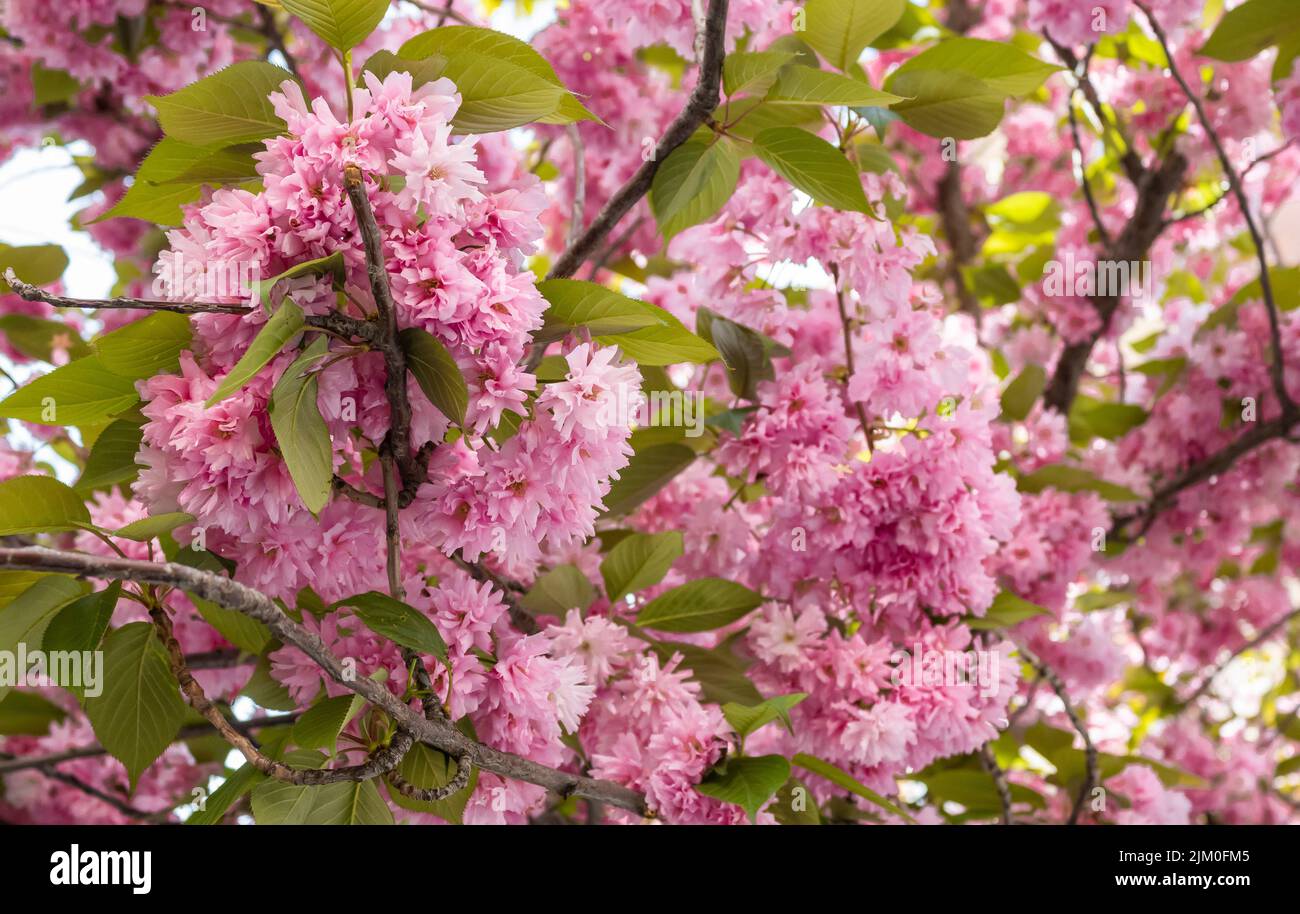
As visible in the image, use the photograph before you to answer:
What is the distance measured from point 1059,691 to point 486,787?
31.9 inches

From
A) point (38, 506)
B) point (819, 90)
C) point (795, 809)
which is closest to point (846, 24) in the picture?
point (819, 90)

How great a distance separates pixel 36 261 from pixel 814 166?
1.40 m

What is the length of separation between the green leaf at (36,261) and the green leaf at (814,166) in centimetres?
131

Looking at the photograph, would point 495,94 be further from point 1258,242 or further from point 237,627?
point 1258,242

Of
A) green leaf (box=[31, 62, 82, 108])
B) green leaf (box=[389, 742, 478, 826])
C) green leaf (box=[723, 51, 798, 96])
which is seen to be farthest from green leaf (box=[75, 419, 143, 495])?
green leaf (box=[31, 62, 82, 108])

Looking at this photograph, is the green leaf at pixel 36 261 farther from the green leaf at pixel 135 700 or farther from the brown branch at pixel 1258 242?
the brown branch at pixel 1258 242

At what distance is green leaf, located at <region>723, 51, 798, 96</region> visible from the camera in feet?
3.48

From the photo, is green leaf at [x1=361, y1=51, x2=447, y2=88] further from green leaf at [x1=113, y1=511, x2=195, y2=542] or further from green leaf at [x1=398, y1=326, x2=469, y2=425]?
green leaf at [x1=113, y1=511, x2=195, y2=542]

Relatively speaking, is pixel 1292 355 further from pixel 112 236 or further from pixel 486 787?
pixel 112 236

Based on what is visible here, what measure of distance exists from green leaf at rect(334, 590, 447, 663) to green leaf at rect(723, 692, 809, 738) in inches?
11.1

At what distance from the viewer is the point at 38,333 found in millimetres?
2037

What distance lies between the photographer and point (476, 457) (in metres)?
0.95

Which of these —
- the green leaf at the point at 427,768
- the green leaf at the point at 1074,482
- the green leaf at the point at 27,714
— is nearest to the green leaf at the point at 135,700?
the green leaf at the point at 427,768
